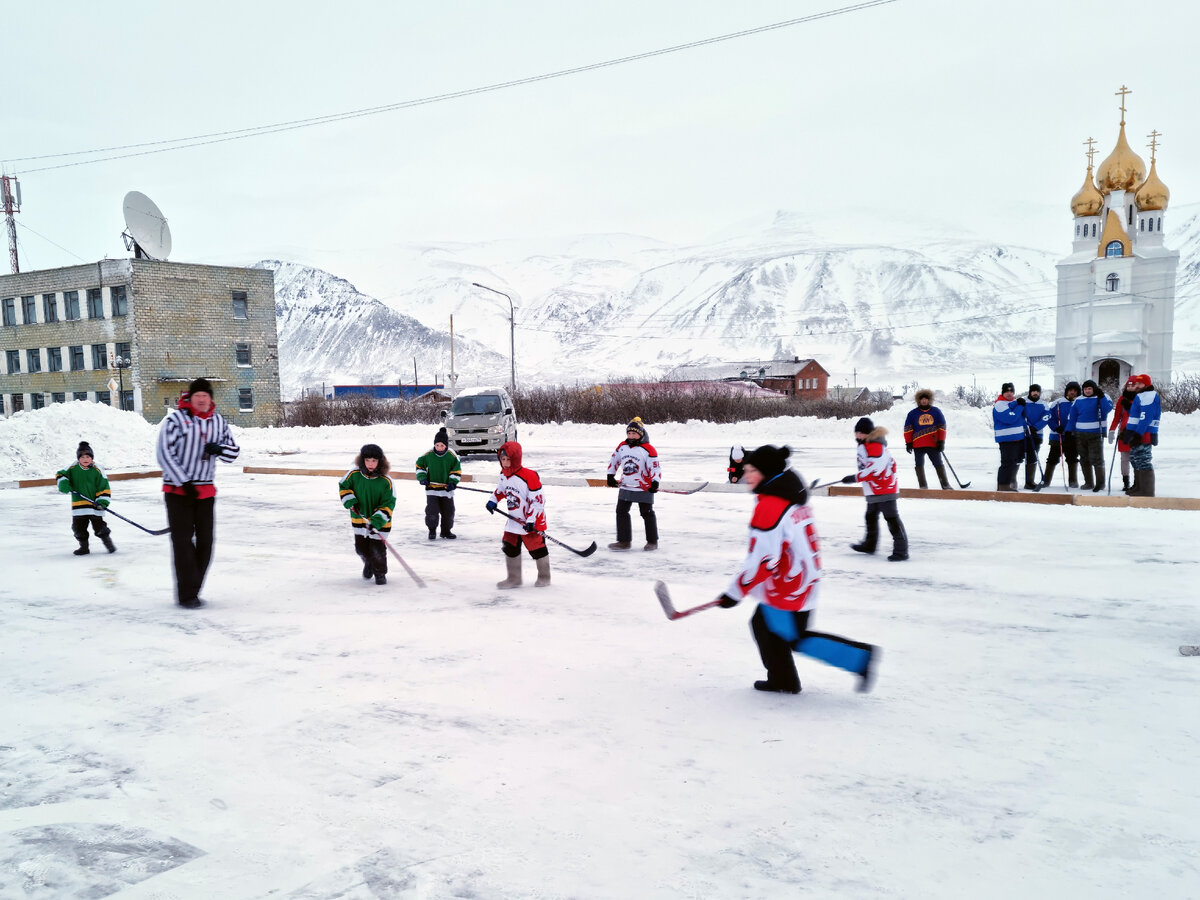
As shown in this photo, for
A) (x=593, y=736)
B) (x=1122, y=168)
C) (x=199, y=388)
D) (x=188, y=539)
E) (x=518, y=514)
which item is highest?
(x=1122, y=168)

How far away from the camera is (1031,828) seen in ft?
10.7

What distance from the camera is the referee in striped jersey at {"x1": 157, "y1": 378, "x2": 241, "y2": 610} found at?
683 cm

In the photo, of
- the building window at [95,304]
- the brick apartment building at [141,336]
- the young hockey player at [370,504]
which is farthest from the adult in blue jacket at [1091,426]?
the building window at [95,304]

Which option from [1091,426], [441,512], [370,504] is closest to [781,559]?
→ [370,504]

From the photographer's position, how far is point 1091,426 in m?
12.7

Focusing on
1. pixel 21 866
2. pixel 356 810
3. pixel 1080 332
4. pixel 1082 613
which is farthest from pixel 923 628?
pixel 1080 332

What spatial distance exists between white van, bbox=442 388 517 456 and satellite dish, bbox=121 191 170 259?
29050 mm

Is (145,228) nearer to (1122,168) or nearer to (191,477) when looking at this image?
(191,477)

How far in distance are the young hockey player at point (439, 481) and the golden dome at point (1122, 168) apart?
73.0 m

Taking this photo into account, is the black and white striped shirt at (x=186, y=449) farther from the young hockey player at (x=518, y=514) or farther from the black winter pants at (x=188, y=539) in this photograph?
the young hockey player at (x=518, y=514)

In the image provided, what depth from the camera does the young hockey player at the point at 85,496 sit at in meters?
9.41

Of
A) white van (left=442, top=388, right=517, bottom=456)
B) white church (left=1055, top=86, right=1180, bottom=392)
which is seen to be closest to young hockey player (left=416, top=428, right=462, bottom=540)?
white van (left=442, top=388, right=517, bottom=456)

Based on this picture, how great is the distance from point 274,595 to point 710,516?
6.35 meters

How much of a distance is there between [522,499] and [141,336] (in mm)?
44540
